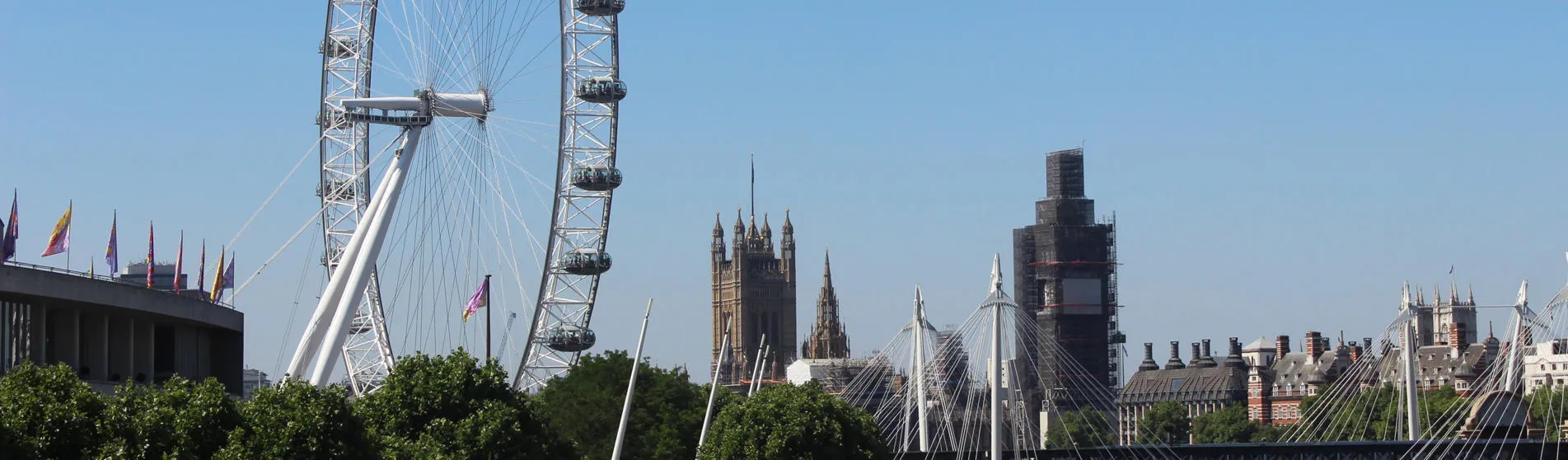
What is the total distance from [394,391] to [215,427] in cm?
1430

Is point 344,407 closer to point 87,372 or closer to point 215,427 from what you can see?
point 215,427

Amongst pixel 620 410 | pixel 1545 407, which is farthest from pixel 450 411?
pixel 1545 407

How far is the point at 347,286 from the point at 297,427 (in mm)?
12221

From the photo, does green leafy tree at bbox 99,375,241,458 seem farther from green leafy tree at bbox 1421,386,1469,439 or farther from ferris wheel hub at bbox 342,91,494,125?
green leafy tree at bbox 1421,386,1469,439

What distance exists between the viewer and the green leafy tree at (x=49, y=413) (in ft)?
124

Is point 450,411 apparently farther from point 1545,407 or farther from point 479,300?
point 1545,407

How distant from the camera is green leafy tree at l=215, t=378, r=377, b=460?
44875mm

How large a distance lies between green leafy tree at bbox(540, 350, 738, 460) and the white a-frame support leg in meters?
31.3

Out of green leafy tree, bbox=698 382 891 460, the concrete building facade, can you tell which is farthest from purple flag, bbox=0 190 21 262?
green leafy tree, bbox=698 382 891 460

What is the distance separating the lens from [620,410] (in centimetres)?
9444

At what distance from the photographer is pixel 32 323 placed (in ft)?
175

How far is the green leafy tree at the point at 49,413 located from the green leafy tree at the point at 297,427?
15.8ft

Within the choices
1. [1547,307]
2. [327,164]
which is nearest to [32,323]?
[327,164]

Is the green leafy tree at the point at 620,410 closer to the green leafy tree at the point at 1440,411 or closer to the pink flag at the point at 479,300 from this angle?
the pink flag at the point at 479,300
